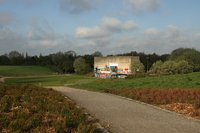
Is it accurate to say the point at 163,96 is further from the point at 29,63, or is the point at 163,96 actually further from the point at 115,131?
the point at 29,63

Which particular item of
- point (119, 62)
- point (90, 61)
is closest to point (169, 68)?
point (119, 62)

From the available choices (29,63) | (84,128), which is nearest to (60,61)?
(29,63)

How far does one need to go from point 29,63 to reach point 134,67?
100103 millimetres

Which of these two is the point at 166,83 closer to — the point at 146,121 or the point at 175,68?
the point at 146,121

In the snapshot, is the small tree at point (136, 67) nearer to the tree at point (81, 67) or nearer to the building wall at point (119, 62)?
the building wall at point (119, 62)

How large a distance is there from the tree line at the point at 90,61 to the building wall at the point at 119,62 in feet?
14.8

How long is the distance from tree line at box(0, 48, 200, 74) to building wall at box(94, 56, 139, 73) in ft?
14.8

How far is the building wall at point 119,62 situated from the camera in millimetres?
100481

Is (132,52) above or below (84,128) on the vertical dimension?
above

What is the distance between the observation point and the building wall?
10048cm

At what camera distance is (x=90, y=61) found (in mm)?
158000

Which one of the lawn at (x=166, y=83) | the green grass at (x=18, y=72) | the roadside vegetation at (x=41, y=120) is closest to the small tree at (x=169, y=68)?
the lawn at (x=166, y=83)

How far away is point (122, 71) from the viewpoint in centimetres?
10156

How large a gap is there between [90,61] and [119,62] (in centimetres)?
5404
